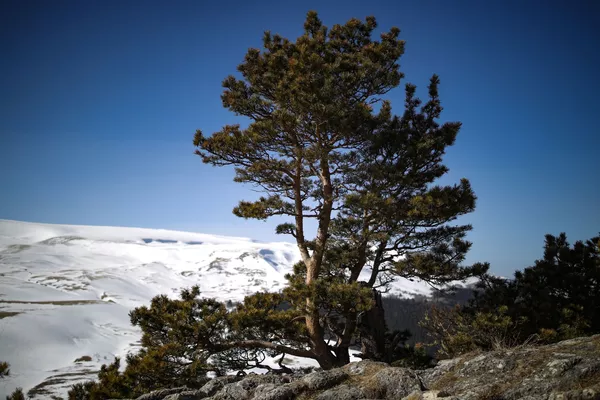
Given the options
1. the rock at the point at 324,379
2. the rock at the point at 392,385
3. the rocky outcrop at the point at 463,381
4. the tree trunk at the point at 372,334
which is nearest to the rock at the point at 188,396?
the rocky outcrop at the point at 463,381

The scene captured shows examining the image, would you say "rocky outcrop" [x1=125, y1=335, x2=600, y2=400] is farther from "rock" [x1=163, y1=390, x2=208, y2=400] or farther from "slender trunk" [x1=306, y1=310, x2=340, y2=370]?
"slender trunk" [x1=306, y1=310, x2=340, y2=370]

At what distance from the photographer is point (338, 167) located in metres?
10.5

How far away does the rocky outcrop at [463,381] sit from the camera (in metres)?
3.82

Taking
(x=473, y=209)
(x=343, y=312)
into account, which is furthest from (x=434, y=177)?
(x=343, y=312)

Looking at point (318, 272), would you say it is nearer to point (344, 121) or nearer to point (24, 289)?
point (344, 121)

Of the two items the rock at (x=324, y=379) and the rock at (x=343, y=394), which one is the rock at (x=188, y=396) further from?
the rock at (x=343, y=394)

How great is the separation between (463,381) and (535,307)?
8.70 metres

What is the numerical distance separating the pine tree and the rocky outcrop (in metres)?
3.10

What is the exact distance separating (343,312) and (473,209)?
16.6ft

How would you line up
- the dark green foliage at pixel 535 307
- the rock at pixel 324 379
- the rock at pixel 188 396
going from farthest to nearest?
1. the dark green foliage at pixel 535 307
2. the rock at pixel 188 396
3. the rock at pixel 324 379

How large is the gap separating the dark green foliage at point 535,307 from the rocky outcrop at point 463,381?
4.27 metres

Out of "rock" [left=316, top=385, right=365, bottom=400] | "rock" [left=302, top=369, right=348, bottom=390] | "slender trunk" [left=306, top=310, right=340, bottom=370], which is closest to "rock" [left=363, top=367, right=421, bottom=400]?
"rock" [left=316, top=385, right=365, bottom=400]

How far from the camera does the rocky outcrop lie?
3822 millimetres

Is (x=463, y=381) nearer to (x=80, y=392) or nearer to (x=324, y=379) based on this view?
(x=324, y=379)
